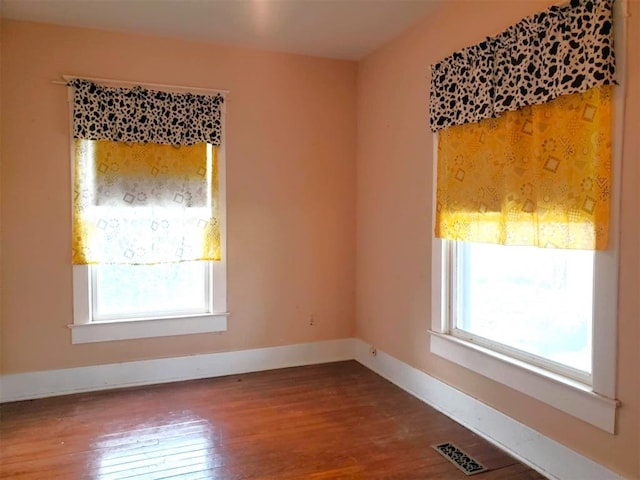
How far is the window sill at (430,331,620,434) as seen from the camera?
2.19 m

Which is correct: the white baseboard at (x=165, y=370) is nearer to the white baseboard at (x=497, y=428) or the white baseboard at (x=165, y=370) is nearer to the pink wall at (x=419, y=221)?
the pink wall at (x=419, y=221)

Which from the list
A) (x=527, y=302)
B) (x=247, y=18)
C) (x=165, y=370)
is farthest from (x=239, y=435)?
(x=247, y=18)

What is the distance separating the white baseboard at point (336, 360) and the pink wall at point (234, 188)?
0.08 m

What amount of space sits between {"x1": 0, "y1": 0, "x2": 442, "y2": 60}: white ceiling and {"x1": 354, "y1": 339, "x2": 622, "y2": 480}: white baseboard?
2.54 m

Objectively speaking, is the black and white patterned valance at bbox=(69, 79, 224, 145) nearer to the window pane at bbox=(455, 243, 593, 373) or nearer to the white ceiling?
the white ceiling

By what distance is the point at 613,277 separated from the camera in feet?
7.00

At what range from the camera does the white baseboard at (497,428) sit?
7.68 feet

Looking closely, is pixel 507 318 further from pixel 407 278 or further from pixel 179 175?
pixel 179 175

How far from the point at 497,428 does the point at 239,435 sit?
5.01ft

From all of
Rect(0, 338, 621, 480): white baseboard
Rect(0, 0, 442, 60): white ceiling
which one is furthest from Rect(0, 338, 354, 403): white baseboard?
Rect(0, 0, 442, 60): white ceiling

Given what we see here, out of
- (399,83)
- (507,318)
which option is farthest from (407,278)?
Result: (399,83)

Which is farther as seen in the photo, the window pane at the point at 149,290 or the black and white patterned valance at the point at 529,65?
the window pane at the point at 149,290

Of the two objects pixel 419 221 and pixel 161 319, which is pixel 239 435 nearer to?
pixel 161 319

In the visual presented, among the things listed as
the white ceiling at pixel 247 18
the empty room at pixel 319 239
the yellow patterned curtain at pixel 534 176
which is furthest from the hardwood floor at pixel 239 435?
the white ceiling at pixel 247 18
